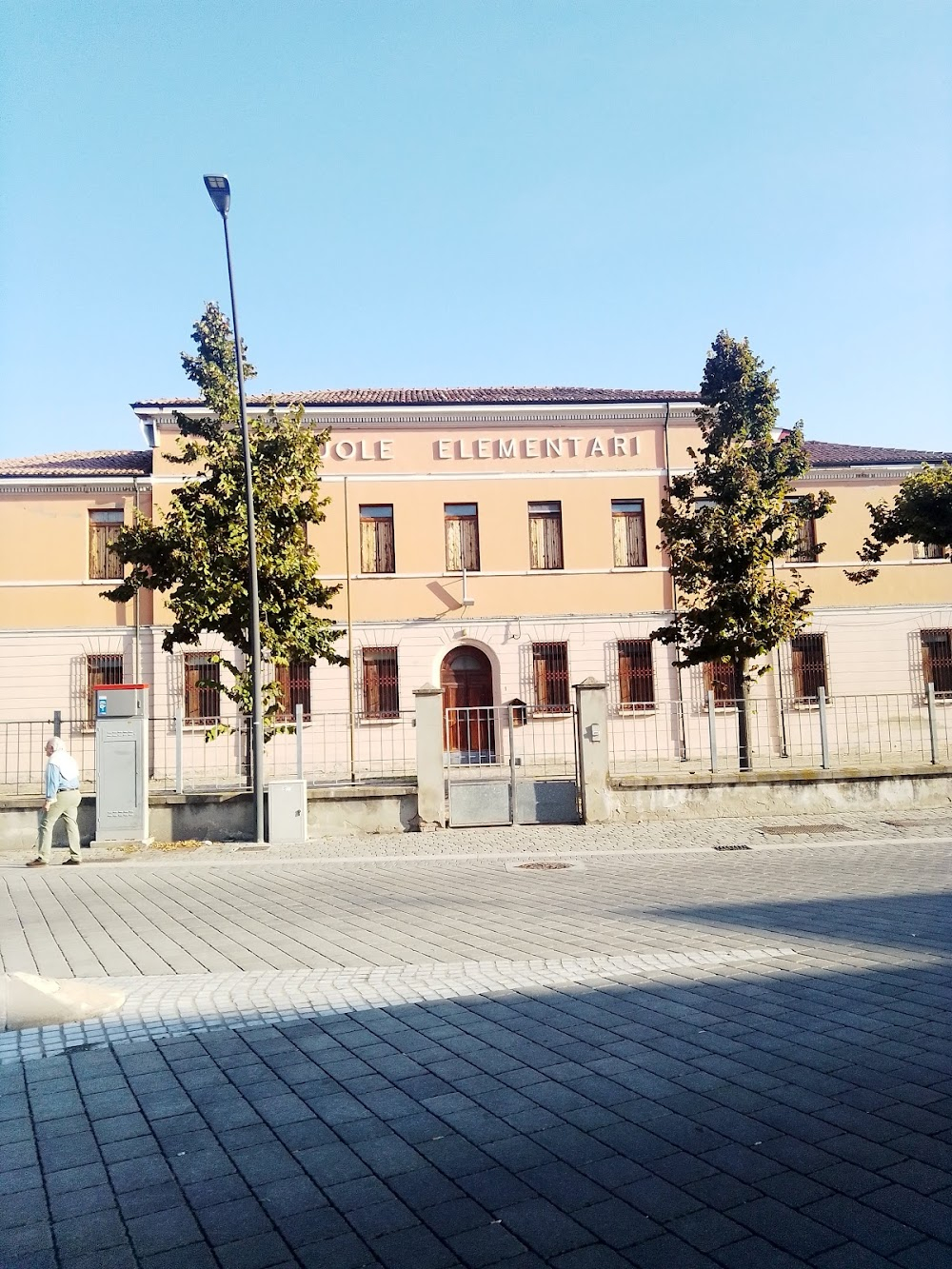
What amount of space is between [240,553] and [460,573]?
11.1 meters

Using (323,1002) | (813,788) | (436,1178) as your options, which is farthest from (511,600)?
(436,1178)

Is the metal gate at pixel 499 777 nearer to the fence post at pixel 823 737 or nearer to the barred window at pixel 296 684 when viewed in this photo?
the fence post at pixel 823 737

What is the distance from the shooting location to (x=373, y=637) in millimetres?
26391

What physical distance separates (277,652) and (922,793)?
1099cm

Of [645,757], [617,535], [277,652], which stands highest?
[617,535]

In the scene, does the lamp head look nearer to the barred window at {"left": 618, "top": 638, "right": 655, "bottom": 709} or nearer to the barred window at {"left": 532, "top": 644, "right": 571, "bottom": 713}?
the barred window at {"left": 532, "top": 644, "right": 571, "bottom": 713}

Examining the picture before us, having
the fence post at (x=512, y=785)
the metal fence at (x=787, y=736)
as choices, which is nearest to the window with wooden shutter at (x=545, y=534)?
the metal fence at (x=787, y=736)

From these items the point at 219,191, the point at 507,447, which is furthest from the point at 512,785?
the point at 507,447

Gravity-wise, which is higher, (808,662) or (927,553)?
(927,553)

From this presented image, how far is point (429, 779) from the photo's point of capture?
48.8ft

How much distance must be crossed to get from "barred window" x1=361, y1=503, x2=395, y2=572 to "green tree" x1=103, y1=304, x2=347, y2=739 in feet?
29.0

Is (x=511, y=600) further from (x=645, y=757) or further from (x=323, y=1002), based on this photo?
(x=323, y=1002)

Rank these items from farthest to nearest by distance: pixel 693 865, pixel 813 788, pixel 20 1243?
pixel 813 788 → pixel 693 865 → pixel 20 1243

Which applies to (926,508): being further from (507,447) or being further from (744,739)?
(507,447)
